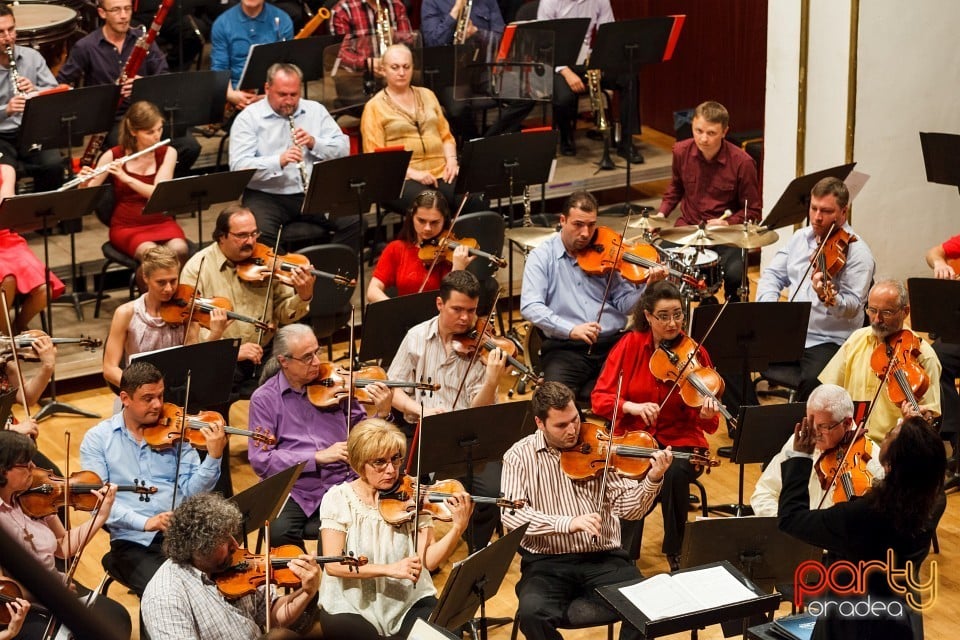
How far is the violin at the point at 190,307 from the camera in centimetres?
540

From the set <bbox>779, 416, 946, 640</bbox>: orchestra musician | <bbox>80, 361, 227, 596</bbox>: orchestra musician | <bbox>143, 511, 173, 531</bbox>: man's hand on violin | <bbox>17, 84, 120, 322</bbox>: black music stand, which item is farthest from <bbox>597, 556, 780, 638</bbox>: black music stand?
<bbox>17, 84, 120, 322</bbox>: black music stand

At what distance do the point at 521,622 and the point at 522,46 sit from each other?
427 cm

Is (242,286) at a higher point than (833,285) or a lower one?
higher

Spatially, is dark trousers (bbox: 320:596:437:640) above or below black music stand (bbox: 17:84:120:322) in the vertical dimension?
below

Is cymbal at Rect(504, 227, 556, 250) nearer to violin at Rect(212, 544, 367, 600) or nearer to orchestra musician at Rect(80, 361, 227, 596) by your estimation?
orchestra musician at Rect(80, 361, 227, 596)

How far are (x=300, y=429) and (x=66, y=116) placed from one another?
8.77ft

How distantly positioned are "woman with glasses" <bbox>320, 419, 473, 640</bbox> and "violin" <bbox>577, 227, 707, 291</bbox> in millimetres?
2039

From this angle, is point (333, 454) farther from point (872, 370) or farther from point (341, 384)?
point (872, 370)

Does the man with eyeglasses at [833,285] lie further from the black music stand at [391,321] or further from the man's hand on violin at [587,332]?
the black music stand at [391,321]

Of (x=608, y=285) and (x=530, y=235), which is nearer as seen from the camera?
(x=608, y=285)

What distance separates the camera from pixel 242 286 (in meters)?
5.79

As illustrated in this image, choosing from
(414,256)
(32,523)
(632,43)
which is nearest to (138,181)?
(414,256)

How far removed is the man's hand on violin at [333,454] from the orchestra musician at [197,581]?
95 centimetres

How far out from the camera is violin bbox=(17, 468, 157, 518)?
4172 millimetres
